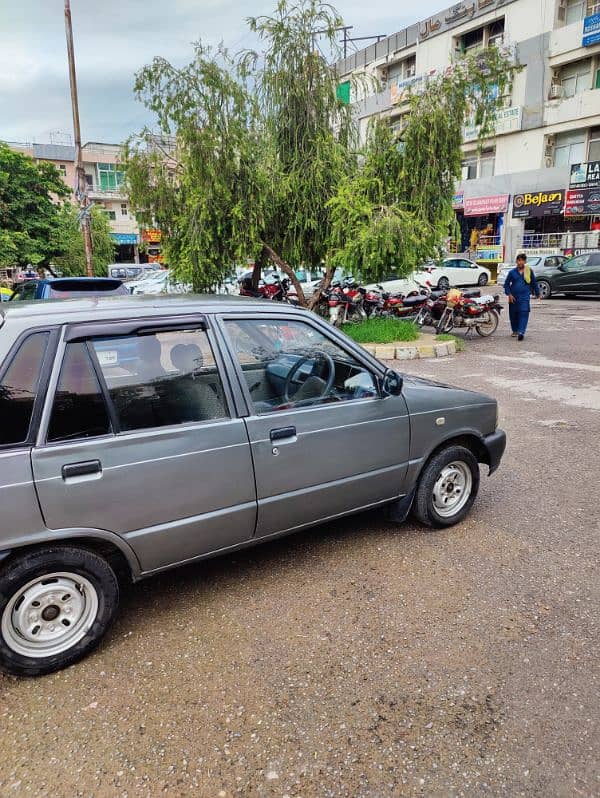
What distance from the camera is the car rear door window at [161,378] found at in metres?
2.71

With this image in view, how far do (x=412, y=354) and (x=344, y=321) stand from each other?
146 inches

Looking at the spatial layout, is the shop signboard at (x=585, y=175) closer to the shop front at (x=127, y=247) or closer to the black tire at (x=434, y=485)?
the black tire at (x=434, y=485)

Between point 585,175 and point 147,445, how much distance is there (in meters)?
33.0

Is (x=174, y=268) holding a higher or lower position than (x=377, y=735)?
higher

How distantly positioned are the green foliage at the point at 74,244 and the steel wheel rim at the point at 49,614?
22.2 m

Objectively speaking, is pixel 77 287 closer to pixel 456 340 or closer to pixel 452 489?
pixel 452 489

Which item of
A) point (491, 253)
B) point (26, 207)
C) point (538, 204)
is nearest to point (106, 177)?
point (26, 207)

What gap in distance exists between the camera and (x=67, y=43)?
17.5m

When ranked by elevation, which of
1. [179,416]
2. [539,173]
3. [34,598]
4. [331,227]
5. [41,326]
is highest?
[539,173]

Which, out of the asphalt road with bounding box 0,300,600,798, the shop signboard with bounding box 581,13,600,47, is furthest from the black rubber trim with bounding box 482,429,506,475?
the shop signboard with bounding box 581,13,600,47

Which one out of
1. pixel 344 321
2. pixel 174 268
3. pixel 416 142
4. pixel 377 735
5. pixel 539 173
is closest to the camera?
pixel 377 735

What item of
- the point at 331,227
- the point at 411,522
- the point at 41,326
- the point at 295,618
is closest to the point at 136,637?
the point at 295,618

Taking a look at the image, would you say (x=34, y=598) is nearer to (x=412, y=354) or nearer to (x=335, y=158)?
(x=412, y=354)

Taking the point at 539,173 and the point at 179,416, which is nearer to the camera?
the point at 179,416
